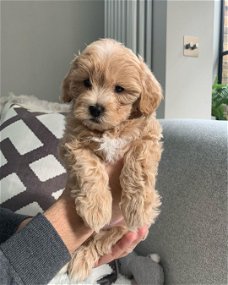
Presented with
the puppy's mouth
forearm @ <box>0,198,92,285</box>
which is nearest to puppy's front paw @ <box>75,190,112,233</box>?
forearm @ <box>0,198,92,285</box>

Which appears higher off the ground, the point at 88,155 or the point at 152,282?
the point at 88,155

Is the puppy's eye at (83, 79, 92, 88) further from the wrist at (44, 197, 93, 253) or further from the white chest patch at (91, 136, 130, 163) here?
the wrist at (44, 197, 93, 253)

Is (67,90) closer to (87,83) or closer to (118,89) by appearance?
(87,83)

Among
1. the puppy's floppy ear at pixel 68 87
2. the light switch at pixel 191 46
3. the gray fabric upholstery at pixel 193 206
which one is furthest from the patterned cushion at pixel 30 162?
the light switch at pixel 191 46

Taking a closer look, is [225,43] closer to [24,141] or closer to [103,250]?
[24,141]

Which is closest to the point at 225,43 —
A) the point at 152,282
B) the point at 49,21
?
the point at 49,21

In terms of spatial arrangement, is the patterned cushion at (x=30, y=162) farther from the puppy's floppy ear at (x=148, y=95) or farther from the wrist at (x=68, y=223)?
the puppy's floppy ear at (x=148, y=95)
